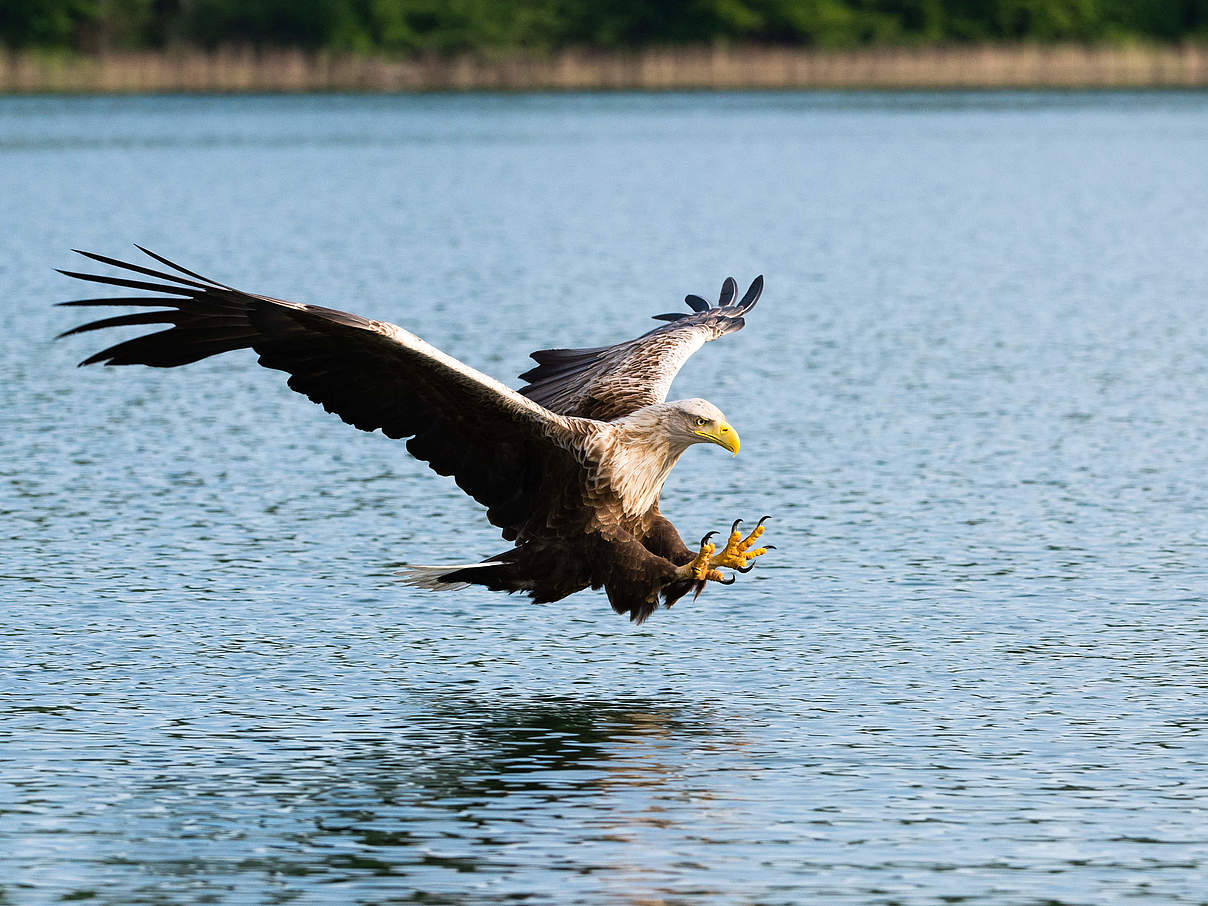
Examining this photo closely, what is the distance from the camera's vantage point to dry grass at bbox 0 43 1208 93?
233ft

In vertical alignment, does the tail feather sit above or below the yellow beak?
below

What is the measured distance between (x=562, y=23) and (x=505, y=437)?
7365 cm

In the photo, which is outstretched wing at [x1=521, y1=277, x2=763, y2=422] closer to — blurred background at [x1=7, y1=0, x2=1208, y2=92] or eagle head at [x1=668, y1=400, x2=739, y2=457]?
eagle head at [x1=668, y1=400, x2=739, y2=457]

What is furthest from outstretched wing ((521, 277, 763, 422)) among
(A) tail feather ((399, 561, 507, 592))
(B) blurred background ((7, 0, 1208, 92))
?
(B) blurred background ((7, 0, 1208, 92))

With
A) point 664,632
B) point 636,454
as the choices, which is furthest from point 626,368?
point 636,454

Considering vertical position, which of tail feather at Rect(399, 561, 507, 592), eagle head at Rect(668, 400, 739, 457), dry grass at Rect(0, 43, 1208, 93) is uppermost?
eagle head at Rect(668, 400, 739, 457)

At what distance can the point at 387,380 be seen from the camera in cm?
877

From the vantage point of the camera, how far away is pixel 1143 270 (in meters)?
25.4

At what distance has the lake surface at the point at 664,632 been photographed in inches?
276

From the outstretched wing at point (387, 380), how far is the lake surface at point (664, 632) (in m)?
0.81

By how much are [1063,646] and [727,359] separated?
941 cm

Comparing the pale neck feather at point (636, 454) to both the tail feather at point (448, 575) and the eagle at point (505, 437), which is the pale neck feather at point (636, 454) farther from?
the tail feather at point (448, 575)

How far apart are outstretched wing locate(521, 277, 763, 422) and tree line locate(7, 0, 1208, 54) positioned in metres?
67.3

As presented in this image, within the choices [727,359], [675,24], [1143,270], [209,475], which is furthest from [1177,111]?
[209,475]
